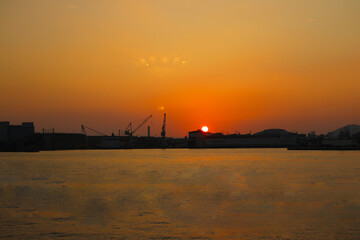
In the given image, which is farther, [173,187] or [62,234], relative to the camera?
[173,187]

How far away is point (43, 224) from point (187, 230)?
22.7ft

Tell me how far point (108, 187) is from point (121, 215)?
48.7ft

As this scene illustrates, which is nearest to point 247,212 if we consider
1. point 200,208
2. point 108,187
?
point 200,208

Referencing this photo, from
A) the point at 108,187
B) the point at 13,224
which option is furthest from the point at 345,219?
the point at 108,187

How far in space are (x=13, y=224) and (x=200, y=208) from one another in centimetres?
1033

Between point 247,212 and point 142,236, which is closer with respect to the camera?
point 142,236

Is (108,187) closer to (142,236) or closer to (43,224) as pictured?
(43,224)

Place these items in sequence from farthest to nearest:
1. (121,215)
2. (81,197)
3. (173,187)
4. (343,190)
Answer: (173,187), (343,190), (81,197), (121,215)

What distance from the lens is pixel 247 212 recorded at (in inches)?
973

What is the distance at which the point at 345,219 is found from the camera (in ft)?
72.4

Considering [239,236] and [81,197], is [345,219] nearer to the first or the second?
[239,236]

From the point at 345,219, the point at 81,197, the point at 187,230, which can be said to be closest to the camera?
the point at 187,230

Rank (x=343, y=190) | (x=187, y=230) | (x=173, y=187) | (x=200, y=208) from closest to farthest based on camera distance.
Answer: (x=187, y=230)
(x=200, y=208)
(x=343, y=190)
(x=173, y=187)

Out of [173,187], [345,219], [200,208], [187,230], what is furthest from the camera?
[173,187]
